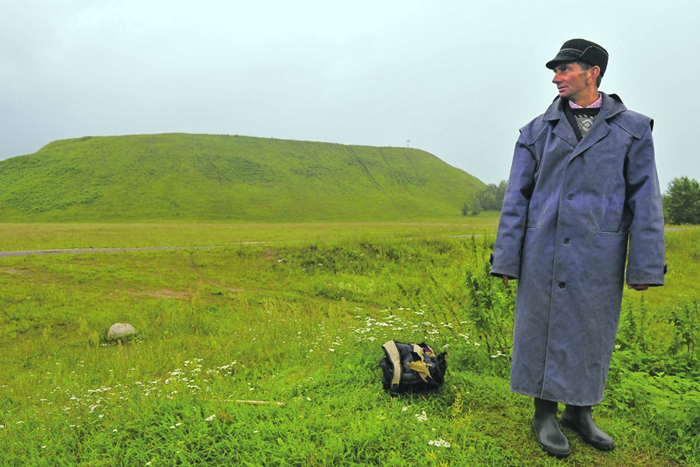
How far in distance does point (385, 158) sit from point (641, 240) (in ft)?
487

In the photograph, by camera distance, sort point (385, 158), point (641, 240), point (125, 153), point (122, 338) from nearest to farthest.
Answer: point (641, 240), point (122, 338), point (125, 153), point (385, 158)

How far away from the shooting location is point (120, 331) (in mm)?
8109

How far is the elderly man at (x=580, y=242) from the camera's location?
2865 millimetres

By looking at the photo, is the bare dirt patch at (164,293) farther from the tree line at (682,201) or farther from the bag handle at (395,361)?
the tree line at (682,201)

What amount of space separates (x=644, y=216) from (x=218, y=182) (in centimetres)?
10909

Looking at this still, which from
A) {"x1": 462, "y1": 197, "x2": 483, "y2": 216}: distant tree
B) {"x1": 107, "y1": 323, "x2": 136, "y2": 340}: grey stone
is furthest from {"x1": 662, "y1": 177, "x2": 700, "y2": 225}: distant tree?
{"x1": 107, "y1": 323, "x2": 136, "y2": 340}: grey stone

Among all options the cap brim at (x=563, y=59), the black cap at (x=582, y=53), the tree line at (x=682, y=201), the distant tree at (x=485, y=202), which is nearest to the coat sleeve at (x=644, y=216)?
the black cap at (x=582, y=53)

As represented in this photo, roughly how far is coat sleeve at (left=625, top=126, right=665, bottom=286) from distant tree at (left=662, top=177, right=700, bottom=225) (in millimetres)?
57755

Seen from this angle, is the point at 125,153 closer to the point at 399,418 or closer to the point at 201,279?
the point at 201,279

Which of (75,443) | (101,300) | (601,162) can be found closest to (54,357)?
(101,300)

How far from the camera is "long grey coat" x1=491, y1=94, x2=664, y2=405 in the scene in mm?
2861

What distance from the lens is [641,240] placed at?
2822 mm

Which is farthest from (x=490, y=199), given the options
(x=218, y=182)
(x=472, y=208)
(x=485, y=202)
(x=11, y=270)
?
(x=11, y=270)

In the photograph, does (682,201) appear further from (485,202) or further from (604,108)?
(604,108)
